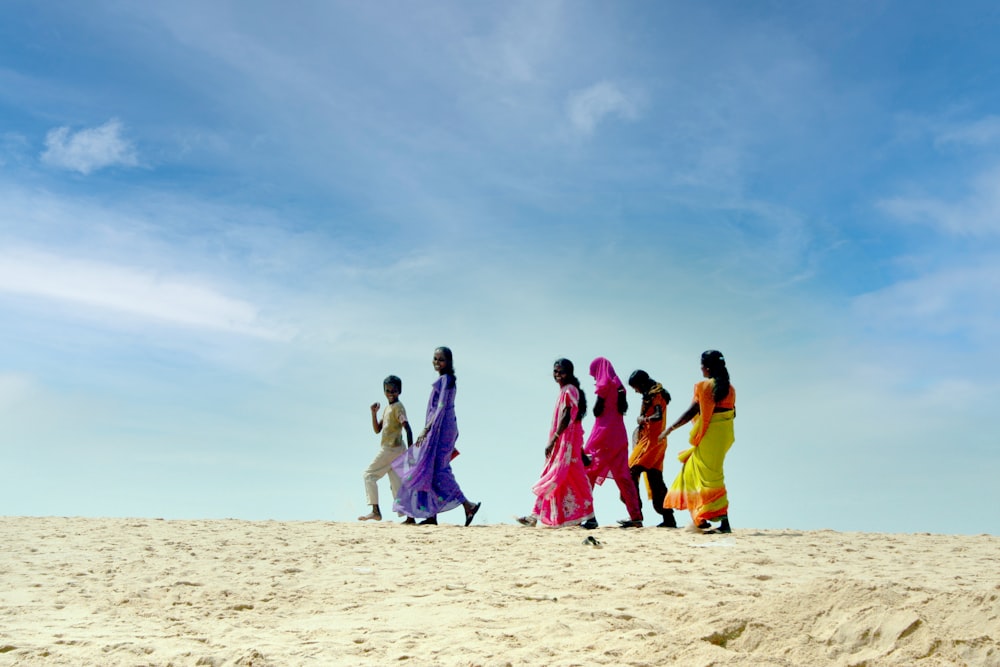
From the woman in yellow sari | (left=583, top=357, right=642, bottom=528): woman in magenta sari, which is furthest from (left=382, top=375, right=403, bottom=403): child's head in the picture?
the woman in yellow sari

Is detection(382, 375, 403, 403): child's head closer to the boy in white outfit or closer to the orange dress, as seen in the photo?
the boy in white outfit

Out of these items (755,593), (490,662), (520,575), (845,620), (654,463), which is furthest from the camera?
(654,463)

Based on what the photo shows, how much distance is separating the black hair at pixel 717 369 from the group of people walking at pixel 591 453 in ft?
0.04

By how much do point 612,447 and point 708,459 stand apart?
5.32ft

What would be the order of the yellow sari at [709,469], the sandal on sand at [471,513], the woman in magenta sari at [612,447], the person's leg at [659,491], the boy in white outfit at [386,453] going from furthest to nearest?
the boy in white outfit at [386,453] → the sandal on sand at [471,513] → the woman in magenta sari at [612,447] → the person's leg at [659,491] → the yellow sari at [709,469]

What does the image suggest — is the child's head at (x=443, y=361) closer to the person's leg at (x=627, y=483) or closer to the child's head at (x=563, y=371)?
the child's head at (x=563, y=371)

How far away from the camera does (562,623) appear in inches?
280

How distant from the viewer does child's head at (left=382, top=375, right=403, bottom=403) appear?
14047mm

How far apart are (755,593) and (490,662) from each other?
308cm

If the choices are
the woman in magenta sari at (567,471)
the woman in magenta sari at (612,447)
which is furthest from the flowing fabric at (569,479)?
the woman in magenta sari at (612,447)

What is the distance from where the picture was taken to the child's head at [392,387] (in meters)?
14.0

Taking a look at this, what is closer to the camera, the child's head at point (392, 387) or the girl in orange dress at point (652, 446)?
the girl in orange dress at point (652, 446)

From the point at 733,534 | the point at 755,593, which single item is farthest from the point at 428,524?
the point at 755,593

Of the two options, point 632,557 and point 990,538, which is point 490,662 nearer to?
point 632,557
